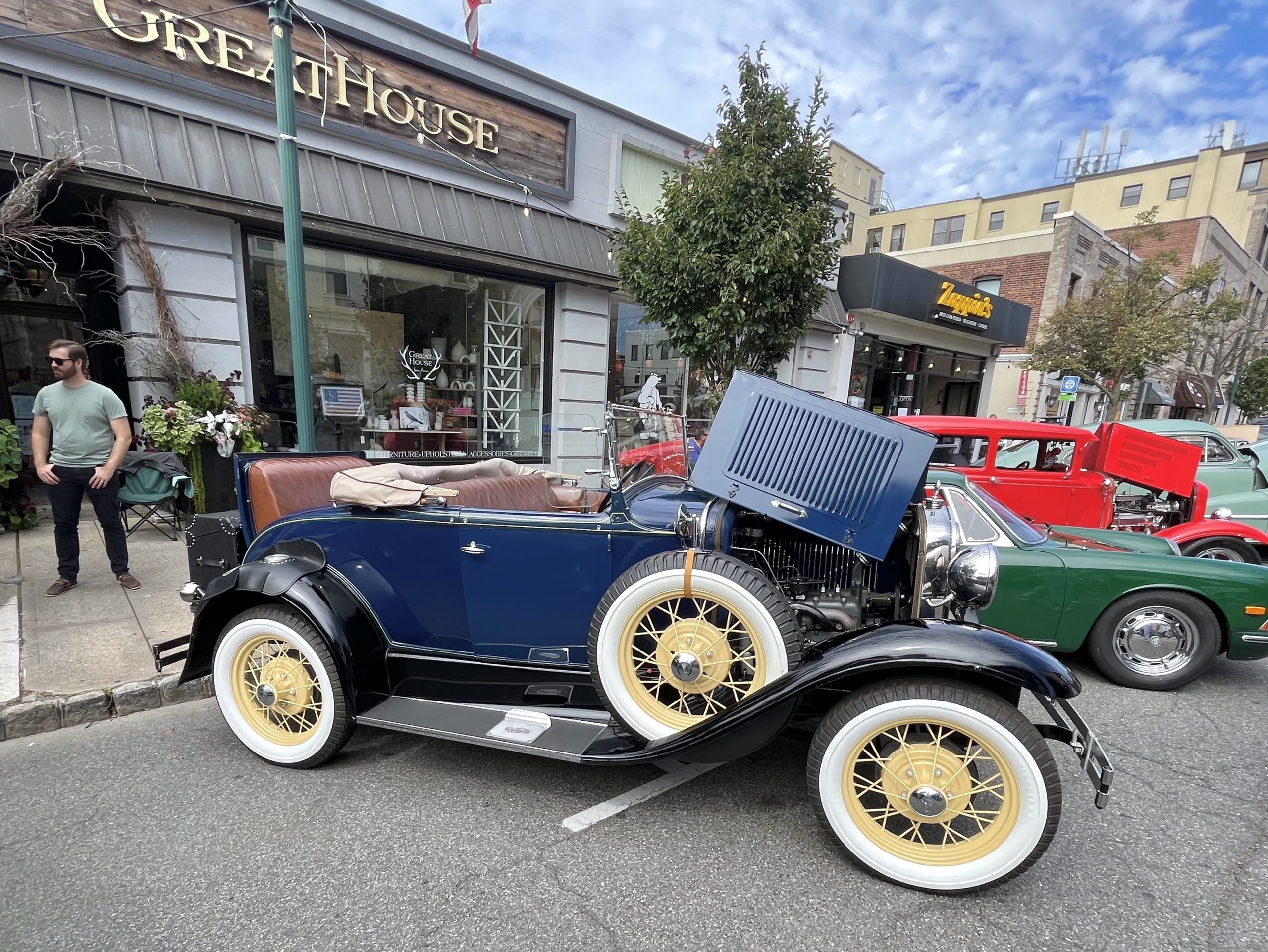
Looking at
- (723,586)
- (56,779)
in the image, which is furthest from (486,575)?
(56,779)

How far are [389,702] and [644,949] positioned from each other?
1.53 metres

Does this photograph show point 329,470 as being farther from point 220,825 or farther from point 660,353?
point 660,353

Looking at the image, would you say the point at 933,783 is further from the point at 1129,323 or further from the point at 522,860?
the point at 1129,323

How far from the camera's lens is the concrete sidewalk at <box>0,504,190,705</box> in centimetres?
320

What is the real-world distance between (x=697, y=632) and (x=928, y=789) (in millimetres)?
935

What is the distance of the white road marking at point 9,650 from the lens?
3.02 meters

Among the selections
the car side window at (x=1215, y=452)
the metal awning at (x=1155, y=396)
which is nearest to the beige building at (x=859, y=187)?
the metal awning at (x=1155, y=396)

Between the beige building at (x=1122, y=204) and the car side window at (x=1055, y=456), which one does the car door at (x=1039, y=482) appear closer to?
the car side window at (x=1055, y=456)

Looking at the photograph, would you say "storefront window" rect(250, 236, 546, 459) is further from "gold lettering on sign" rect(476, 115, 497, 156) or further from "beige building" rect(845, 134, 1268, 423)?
"beige building" rect(845, 134, 1268, 423)

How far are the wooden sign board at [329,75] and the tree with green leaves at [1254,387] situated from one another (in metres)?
31.5

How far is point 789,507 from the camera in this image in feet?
7.43

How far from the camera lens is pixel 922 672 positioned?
6.53 feet

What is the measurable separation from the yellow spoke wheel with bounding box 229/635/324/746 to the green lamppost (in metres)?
1.83

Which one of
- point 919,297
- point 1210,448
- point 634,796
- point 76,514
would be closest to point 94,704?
point 76,514
